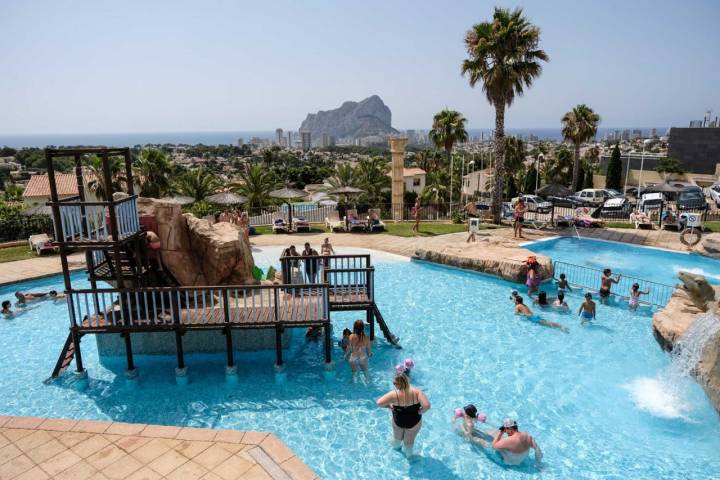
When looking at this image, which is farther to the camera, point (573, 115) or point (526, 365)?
point (573, 115)

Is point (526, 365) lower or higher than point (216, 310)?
lower

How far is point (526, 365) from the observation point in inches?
452

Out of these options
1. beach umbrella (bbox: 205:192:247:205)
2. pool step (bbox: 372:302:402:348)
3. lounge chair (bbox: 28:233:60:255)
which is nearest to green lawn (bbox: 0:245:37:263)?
lounge chair (bbox: 28:233:60:255)

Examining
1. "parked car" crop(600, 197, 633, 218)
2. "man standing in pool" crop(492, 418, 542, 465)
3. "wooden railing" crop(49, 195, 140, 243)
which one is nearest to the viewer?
"man standing in pool" crop(492, 418, 542, 465)

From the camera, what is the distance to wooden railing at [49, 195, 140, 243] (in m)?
10.0

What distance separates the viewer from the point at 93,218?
1024 cm

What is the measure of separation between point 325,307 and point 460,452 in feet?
13.6

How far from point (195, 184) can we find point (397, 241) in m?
19.3

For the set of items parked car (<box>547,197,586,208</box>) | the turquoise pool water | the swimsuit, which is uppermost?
the swimsuit

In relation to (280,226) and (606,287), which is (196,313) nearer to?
(606,287)

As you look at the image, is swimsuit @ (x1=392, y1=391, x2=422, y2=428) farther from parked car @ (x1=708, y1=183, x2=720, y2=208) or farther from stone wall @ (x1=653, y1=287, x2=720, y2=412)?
parked car @ (x1=708, y1=183, x2=720, y2=208)

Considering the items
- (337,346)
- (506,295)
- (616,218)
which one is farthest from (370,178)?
(337,346)

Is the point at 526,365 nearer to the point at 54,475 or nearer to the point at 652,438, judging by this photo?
the point at 652,438

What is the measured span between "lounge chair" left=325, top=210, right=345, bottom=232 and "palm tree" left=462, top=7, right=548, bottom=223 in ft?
33.1
